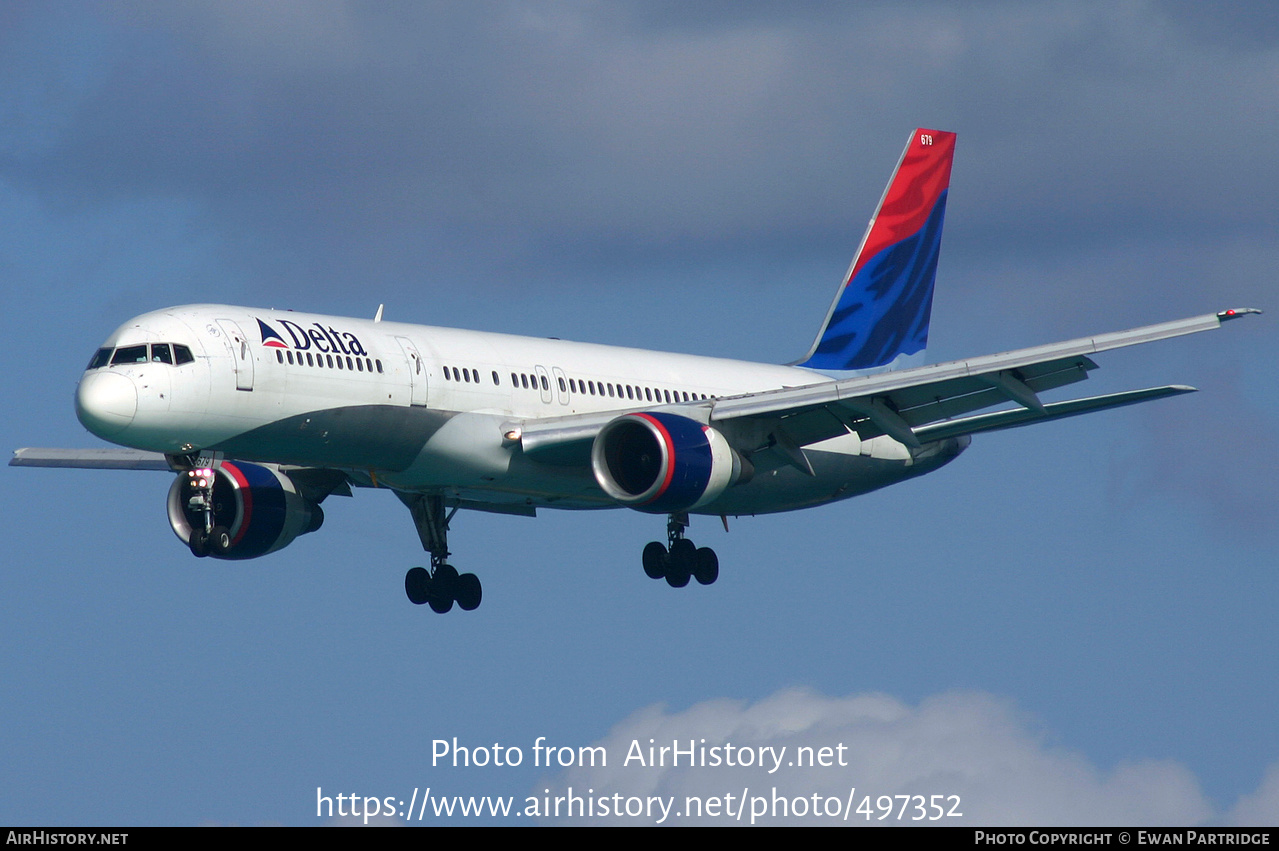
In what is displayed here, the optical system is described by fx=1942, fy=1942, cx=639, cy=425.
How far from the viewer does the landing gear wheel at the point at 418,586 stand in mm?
47781

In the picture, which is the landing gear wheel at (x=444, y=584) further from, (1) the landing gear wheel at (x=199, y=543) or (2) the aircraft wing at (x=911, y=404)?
(1) the landing gear wheel at (x=199, y=543)

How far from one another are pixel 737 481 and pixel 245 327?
11.0 meters

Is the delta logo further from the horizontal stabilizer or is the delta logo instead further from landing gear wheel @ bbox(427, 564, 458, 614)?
the horizontal stabilizer

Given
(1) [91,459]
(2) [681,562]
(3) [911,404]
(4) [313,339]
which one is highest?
(1) [91,459]

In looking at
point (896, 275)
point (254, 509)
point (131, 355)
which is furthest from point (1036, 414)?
point (131, 355)

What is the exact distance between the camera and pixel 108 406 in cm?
3738

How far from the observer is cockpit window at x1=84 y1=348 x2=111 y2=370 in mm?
38438

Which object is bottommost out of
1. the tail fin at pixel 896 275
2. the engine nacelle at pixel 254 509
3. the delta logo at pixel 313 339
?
the engine nacelle at pixel 254 509

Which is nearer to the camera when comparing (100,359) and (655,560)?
(100,359)

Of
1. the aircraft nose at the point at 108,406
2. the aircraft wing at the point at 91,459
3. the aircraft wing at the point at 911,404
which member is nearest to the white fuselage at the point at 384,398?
the aircraft nose at the point at 108,406

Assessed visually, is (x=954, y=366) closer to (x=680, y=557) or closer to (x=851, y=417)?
(x=851, y=417)

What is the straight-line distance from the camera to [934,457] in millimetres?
50031

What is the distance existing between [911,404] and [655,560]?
331 inches

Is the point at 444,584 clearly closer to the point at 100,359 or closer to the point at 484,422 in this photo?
the point at 484,422
